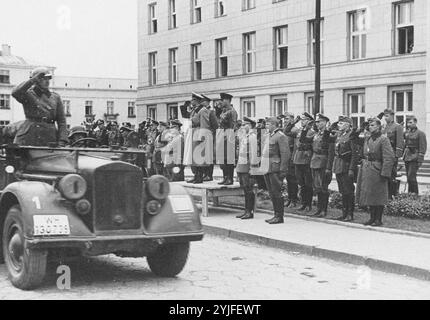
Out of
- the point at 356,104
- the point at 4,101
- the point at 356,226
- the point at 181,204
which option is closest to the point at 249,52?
the point at 356,104

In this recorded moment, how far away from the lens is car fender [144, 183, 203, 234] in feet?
24.2

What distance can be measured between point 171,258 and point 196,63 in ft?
101

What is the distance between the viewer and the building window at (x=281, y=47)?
103ft

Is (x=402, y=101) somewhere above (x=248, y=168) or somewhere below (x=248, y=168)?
above

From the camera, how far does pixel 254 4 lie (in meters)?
33.0

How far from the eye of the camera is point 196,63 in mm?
37781

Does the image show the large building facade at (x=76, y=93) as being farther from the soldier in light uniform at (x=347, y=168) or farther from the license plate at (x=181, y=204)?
the license plate at (x=181, y=204)

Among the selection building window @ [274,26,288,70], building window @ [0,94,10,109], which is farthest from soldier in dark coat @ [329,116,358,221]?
building window @ [0,94,10,109]

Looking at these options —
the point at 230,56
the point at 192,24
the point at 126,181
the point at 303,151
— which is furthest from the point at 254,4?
the point at 126,181

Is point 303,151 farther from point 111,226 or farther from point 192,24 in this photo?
point 192,24

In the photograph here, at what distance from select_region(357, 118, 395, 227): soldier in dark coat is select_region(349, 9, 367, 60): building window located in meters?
16.9

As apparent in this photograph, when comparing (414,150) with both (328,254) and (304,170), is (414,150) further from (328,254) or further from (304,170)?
(328,254)

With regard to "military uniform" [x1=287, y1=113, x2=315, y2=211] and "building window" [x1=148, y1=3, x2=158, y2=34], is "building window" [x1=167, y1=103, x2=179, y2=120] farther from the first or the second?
"military uniform" [x1=287, y1=113, x2=315, y2=211]

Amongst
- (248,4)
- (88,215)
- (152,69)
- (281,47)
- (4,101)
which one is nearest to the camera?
(88,215)
